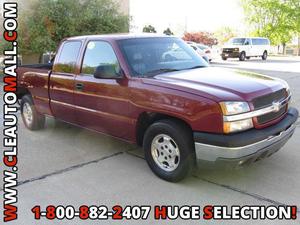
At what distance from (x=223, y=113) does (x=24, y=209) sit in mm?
2324

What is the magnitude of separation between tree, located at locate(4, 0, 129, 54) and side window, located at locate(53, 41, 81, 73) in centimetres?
811

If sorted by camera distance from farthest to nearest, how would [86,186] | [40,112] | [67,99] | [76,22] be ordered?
1. [76,22]
2. [40,112]
3. [67,99]
4. [86,186]

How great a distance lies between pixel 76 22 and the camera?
14.1m

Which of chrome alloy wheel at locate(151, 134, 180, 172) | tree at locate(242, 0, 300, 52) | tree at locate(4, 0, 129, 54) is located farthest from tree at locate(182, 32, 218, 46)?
chrome alloy wheel at locate(151, 134, 180, 172)

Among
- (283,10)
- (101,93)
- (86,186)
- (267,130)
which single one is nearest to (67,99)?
(101,93)

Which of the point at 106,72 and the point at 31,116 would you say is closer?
the point at 106,72

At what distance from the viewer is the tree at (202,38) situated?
48.0 m

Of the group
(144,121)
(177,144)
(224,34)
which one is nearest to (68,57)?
(144,121)

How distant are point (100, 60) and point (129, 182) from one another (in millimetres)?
1825

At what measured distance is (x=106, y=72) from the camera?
14.5 feet

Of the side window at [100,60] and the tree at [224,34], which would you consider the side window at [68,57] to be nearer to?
the side window at [100,60]

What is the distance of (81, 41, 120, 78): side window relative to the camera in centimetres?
444

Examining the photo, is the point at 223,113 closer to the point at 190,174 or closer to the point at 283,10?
the point at 190,174

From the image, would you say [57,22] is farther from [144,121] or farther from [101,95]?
[144,121]
